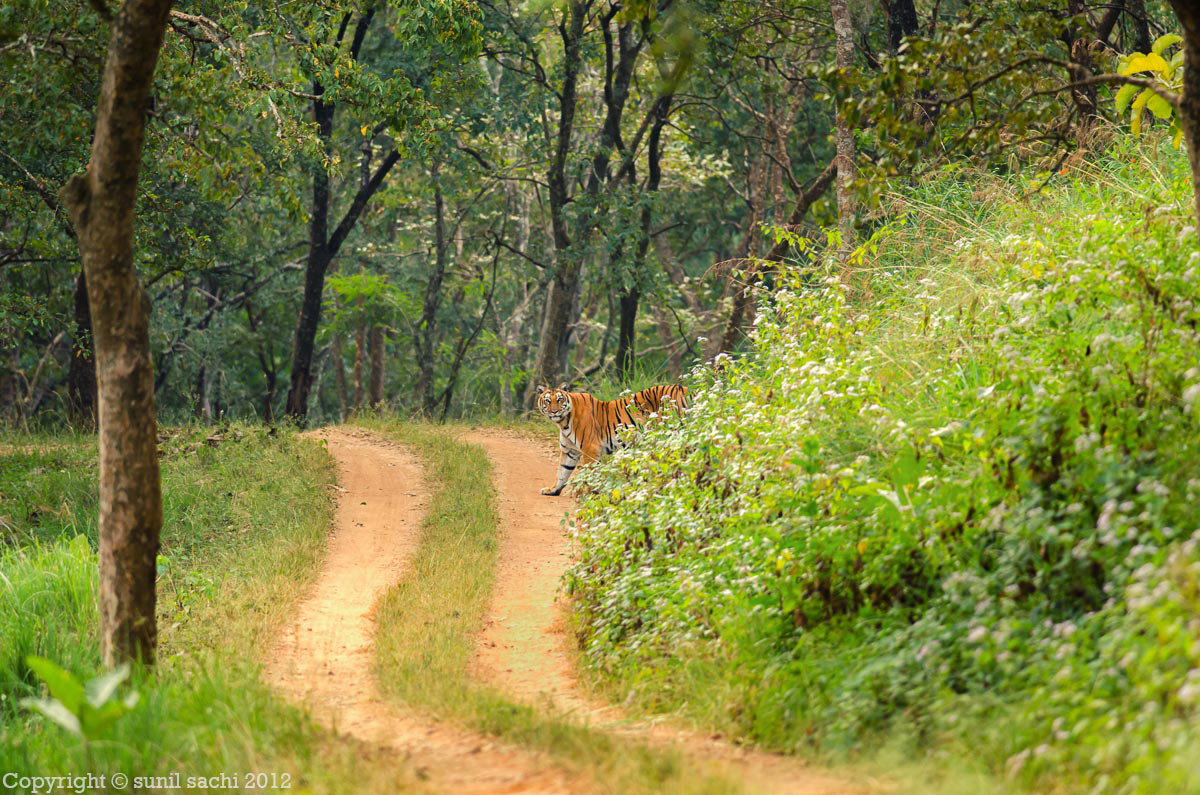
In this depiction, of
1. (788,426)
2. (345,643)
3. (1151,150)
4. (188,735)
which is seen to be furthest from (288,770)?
(1151,150)

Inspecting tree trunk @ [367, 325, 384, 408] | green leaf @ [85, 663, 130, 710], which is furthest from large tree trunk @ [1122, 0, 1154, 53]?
tree trunk @ [367, 325, 384, 408]

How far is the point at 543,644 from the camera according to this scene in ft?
28.3

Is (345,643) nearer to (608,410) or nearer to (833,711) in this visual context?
(833,711)

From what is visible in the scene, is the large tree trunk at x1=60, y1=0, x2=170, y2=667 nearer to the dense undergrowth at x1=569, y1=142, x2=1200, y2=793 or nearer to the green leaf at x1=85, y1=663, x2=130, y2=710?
the green leaf at x1=85, y1=663, x2=130, y2=710

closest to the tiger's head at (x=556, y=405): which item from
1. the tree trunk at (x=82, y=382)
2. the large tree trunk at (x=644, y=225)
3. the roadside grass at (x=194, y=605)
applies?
the roadside grass at (x=194, y=605)

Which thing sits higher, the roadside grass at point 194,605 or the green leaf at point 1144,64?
the green leaf at point 1144,64

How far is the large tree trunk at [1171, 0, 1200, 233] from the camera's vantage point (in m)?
5.01

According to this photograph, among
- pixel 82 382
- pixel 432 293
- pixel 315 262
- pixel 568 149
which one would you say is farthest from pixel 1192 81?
pixel 432 293

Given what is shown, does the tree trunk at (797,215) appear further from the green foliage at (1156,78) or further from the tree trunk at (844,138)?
the green foliage at (1156,78)

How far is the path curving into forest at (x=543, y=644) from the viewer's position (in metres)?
5.00

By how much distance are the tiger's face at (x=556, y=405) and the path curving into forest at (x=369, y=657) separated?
1.90 meters

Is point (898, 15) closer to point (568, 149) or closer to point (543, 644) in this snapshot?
point (568, 149)

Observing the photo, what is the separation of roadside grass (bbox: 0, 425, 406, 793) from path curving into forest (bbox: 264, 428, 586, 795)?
21 cm

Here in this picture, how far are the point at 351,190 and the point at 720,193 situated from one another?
9.90m
